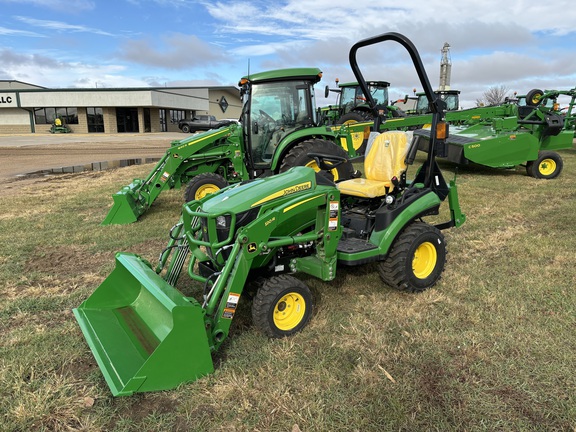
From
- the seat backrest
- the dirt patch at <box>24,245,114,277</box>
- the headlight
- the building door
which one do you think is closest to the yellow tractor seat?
the seat backrest

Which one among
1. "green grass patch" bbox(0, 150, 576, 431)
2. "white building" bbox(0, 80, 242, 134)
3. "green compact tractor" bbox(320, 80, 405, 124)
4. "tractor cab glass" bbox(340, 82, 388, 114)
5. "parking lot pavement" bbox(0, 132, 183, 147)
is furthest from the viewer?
"white building" bbox(0, 80, 242, 134)

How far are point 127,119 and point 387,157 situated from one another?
3973 centimetres

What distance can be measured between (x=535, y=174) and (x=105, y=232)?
30.4ft

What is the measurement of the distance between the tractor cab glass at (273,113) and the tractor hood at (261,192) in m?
3.96

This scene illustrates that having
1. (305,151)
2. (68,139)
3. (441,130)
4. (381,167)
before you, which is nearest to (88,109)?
(68,139)

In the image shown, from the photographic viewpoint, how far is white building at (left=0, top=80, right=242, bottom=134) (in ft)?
122

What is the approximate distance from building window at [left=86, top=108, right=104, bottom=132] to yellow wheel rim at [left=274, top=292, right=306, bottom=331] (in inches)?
1588

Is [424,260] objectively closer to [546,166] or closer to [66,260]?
[66,260]

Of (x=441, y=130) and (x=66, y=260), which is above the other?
(x=441, y=130)

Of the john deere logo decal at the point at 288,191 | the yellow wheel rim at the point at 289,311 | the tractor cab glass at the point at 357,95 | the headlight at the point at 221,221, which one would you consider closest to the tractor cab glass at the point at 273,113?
the john deere logo decal at the point at 288,191

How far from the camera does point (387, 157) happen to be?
4.15 metres

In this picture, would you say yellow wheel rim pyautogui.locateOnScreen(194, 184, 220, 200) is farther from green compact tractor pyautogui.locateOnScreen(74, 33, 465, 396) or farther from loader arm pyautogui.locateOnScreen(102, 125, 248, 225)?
green compact tractor pyautogui.locateOnScreen(74, 33, 465, 396)

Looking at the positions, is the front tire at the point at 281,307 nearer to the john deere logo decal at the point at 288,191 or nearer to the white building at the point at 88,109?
the john deere logo decal at the point at 288,191

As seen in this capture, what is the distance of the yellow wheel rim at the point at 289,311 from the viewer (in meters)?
3.12
